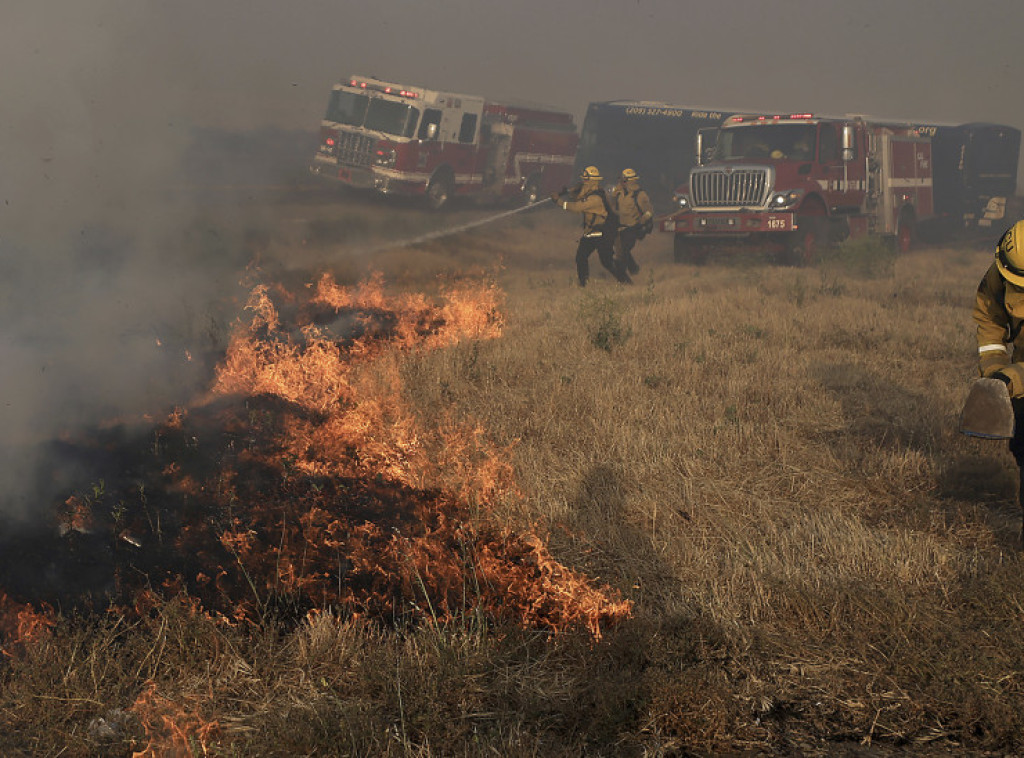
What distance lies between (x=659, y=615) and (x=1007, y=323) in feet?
8.05

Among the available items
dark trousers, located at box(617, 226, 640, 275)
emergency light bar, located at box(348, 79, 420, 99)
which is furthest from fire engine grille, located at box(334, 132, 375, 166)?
dark trousers, located at box(617, 226, 640, 275)

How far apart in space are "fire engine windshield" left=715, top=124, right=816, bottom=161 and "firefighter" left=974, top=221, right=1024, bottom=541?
39.0 ft

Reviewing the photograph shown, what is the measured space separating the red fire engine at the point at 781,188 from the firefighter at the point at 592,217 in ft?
9.11

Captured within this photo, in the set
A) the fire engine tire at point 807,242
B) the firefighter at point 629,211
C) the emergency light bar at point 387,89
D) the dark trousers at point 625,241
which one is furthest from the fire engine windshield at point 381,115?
the fire engine tire at point 807,242

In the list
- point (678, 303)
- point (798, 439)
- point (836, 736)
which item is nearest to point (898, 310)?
point (678, 303)

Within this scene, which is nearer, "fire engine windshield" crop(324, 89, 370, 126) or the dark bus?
"fire engine windshield" crop(324, 89, 370, 126)

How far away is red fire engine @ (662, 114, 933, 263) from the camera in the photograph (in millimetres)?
15391

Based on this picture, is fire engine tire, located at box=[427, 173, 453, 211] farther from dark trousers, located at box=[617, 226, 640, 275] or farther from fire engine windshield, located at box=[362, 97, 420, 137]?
dark trousers, located at box=[617, 226, 640, 275]

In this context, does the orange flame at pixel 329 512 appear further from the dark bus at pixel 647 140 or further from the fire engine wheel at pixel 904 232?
the dark bus at pixel 647 140

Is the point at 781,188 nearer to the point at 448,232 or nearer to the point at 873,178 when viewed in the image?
the point at 873,178

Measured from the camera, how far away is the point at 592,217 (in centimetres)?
1341

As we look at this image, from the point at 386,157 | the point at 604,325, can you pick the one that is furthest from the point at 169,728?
the point at 386,157

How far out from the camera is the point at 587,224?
44.5 feet

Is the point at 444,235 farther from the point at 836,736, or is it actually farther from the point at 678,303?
the point at 836,736
